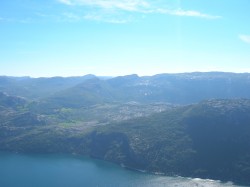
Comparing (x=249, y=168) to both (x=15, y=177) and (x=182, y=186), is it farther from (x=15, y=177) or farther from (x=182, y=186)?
(x=15, y=177)

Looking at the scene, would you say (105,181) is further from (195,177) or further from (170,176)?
(195,177)

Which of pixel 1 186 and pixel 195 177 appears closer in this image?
pixel 1 186

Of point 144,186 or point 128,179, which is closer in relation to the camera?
point 144,186

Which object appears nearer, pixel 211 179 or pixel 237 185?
pixel 237 185

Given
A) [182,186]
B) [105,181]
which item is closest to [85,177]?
[105,181]

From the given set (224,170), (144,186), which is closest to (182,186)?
(144,186)

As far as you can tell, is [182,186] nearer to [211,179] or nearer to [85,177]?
[211,179]

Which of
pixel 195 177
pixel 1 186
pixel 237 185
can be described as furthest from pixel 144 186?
pixel 1 186
